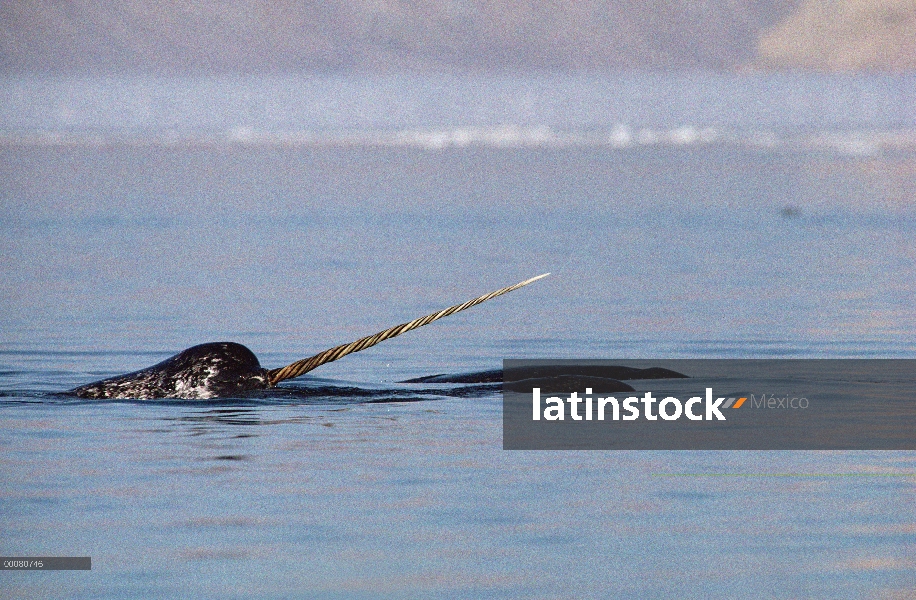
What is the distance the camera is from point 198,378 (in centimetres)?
1873

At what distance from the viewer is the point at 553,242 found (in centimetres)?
4734

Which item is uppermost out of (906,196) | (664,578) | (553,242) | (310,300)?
(906,196)

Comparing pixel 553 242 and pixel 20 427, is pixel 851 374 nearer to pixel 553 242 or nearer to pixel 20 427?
pixel 20 427

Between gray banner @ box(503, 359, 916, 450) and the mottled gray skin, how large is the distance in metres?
2.56

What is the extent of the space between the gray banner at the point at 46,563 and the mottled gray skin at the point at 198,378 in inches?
247

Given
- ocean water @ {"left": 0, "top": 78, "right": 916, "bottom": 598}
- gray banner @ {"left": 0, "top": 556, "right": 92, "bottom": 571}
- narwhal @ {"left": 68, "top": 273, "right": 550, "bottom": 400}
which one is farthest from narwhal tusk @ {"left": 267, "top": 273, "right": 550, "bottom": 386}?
gray banner @ {"left": 0, "top": 556, "right": 92, "bottom": 571}

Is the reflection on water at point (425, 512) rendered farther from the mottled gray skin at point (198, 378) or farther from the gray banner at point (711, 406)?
the mottled gray skin at point (198, 378)

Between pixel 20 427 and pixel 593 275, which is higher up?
pixel 593 275

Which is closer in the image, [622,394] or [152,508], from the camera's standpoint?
[152,508]

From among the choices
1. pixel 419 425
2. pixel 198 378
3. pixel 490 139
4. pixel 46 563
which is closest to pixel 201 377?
pixel 198 378

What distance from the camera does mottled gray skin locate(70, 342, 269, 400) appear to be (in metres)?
18.7

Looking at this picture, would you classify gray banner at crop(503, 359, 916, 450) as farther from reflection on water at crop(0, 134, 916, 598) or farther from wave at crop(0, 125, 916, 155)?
wave at crop(0, 125, 916, 155)

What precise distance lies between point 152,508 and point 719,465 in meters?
4.57

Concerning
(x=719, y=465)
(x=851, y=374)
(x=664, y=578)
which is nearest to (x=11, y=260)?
(x=851, y=374)
